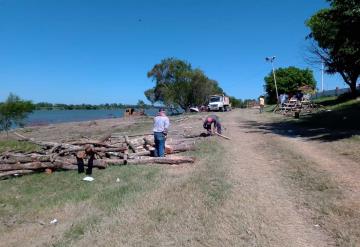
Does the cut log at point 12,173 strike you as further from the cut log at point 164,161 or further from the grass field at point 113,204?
the cut log at point 164,161

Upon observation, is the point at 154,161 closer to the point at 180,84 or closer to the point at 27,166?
the point at 27,166

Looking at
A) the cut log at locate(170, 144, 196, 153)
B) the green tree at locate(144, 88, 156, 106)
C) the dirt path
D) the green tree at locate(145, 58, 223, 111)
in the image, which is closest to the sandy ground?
the dirt path

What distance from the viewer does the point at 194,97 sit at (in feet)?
238

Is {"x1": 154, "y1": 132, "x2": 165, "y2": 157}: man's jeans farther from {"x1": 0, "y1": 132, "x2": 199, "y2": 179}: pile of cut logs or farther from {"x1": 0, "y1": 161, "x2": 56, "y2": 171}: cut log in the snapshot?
{"x1": 0, "y1": 161, "x2": 56, "y2": 171}: cut log

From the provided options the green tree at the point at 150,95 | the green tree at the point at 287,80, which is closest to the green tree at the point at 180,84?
the green tree at the point at 150,95

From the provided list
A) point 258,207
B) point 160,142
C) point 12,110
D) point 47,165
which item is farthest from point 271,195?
point 12,110

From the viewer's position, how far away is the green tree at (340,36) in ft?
61.9

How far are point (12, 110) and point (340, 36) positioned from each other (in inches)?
1482

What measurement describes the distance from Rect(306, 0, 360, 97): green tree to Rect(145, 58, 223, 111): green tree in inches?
1039

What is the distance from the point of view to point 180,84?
71750 mm

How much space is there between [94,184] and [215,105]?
160 feet

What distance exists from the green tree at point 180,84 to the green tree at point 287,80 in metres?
35.2

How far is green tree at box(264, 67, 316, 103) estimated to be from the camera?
105m

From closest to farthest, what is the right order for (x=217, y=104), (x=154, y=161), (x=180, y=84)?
(x=154, y=161)
(x=217, y=104)
(x=180, y=84)
